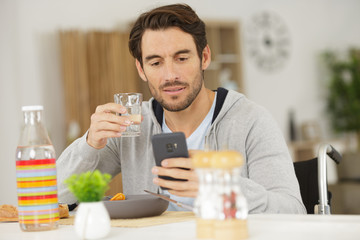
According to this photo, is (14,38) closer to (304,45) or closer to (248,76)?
(248,76)

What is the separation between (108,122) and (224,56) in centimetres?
477

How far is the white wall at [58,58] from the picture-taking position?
5.04 metres

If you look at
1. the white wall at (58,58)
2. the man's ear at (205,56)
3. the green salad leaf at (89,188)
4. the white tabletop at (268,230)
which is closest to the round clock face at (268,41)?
the white wall at (58,58)

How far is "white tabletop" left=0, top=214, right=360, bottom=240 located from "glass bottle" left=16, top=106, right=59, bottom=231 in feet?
0.11

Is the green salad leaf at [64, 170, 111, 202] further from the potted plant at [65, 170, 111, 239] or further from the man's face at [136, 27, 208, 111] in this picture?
the man's face at [136, 27, 208, 111]

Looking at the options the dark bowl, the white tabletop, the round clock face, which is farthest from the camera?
the round clock face

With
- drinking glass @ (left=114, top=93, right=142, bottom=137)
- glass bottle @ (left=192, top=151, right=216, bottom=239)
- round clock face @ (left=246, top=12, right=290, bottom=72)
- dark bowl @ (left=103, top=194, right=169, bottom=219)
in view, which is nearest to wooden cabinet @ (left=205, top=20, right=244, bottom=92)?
round clock face @ (left=246, top=12, right=290, bottom=72)

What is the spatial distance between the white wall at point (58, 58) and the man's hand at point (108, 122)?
2.03 metres

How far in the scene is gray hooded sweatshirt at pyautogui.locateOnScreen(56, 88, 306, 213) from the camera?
1.72 meters

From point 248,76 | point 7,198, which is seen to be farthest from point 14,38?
point 248,76

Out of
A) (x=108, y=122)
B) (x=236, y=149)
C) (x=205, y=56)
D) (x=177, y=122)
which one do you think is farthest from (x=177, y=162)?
(x=205, y=56)

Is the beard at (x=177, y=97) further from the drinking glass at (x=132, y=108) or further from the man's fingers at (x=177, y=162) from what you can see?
the man's fingers at (x=177, y=162)

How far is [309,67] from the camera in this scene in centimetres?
755

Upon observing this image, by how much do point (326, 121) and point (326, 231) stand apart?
6792 mm
